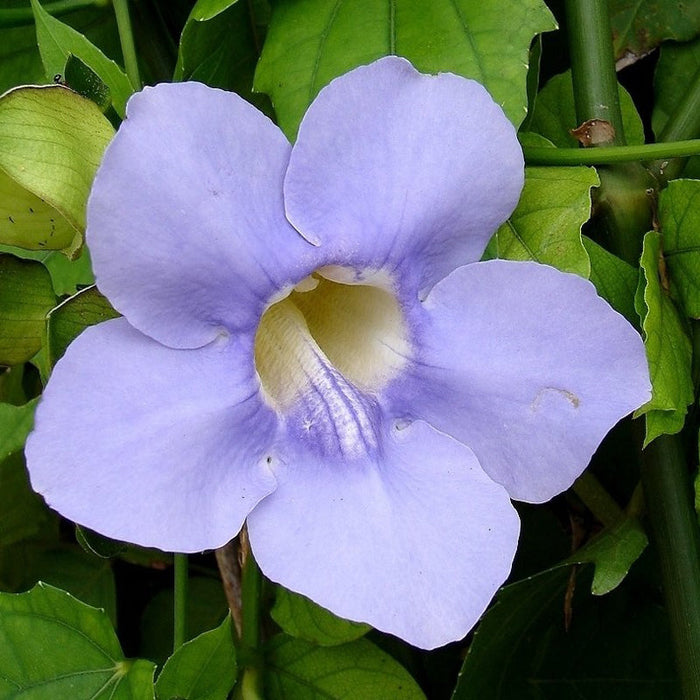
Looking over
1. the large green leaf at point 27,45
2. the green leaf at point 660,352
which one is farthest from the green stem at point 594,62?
the large green leaf at point 27,45

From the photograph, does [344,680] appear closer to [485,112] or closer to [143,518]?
[143,518]

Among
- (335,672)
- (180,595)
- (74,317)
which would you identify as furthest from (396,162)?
(335,672)

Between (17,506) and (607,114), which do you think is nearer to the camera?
(607,114)

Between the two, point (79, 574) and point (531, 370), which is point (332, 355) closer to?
point (531, 370)

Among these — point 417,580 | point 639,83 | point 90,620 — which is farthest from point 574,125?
point 90,620

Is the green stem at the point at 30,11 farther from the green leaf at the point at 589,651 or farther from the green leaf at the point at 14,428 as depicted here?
the green leaf at the point at 589,651
